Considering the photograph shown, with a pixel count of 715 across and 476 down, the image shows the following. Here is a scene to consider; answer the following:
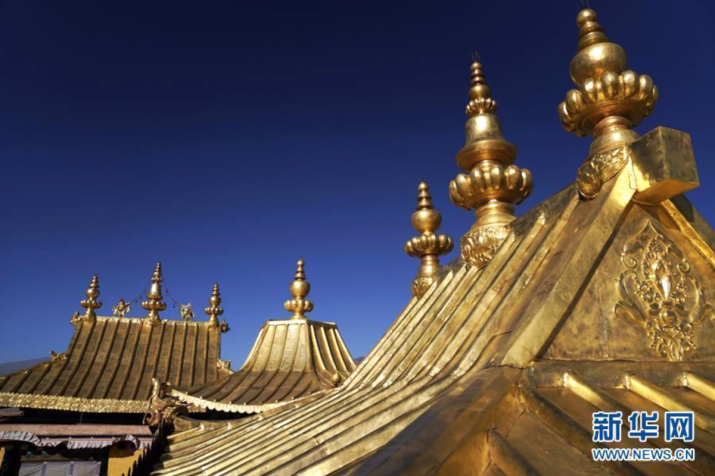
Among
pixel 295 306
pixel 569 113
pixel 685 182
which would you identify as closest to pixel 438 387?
pixel 685 182

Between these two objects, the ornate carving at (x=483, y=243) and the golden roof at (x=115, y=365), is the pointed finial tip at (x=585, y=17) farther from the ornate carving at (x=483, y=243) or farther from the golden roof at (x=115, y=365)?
the golden roof at (x=115, y=365)

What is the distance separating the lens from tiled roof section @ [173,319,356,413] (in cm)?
845

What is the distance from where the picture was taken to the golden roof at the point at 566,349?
1.03 m

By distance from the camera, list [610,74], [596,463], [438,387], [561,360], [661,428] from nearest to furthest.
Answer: [596,463] → [661,428] → [561,360] → [438,387] → [610,74]

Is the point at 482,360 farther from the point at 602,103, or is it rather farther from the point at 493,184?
the point at 493,184

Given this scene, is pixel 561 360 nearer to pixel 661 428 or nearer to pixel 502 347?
pixel 502 347

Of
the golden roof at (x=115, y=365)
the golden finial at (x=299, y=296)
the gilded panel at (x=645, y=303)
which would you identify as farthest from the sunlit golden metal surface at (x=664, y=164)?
the golden roof at (x=115, y=365)

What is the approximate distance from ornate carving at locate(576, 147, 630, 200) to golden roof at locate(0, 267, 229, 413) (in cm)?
1078

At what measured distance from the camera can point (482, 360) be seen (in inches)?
59.6

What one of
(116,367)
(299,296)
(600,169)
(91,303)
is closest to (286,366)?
(299,296)

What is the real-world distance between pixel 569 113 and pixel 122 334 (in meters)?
13.5

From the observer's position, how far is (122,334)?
503 inches

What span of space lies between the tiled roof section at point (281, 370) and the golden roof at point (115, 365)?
228 centimetres

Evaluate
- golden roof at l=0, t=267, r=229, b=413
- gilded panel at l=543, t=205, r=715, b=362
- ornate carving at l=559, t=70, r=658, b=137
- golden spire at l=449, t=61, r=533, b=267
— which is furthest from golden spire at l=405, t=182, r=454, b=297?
golden roof at l=0, t=267, r=229, b=413
